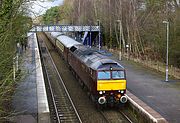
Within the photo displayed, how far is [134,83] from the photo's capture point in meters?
23.2

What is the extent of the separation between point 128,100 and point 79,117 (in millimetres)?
3350

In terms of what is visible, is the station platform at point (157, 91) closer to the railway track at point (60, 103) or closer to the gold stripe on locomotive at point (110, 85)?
the gold stripe on locomotive at point (110, 85)

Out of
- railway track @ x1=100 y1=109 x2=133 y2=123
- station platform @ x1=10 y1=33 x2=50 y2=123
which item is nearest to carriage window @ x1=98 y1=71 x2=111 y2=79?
railway track @ x1=100 y1=109 x2=133 y2=123

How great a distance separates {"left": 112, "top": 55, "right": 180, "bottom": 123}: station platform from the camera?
16.0 metres

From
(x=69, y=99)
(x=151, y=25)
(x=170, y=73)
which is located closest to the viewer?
(x=69, y=99)

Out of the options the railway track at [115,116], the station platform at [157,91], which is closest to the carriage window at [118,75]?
the railway track at [115,116]

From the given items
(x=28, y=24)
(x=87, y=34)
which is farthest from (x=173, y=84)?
(x=87, y=34)

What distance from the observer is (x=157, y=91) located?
2056 cm

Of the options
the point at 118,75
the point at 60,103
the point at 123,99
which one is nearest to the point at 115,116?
the point at 123,99

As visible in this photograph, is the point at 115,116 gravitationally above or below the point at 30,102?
below

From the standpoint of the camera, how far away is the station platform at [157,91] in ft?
52.4

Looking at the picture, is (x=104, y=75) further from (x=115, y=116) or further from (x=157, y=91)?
(x=157, y=91)

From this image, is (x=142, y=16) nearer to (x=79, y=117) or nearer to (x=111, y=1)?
(x=111, y=1)

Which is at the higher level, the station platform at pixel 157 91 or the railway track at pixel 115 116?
the station platform at pixel 157 91
